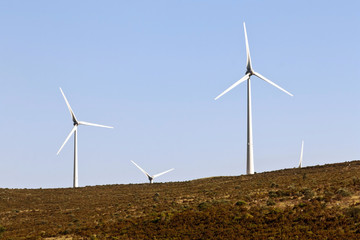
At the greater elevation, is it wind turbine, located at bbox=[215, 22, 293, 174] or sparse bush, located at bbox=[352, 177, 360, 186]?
wind turbine, located at bbox=[215, 22, 293, 174]

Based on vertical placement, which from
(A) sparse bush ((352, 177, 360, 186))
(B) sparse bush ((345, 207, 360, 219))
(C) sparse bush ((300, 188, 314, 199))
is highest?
(A) sparse bush ((352, 177, 360, 186))

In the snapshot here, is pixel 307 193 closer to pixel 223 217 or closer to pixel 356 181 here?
pixel 356 181

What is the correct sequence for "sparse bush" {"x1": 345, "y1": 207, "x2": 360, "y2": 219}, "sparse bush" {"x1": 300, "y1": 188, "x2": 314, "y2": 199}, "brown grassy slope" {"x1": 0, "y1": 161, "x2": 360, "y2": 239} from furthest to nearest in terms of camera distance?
"sparse bush" {"x1": 300, "y1": 188, "x2": 314, "y2": 199}, "sparse bush" {"x1": 345, "y1": 207, "x2": 360, "y2": 219}, "brown grassy slope" {"x1": 0, "y1": 161, "x2": 360, "y2": 239}

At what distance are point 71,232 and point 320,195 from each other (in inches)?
916

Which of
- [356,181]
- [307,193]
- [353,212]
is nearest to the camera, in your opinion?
[353,212]

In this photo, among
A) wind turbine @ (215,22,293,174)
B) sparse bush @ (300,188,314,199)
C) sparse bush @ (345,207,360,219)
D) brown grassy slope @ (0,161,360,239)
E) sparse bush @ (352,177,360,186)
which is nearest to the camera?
brown grassy slope @ (0,161,360,239)

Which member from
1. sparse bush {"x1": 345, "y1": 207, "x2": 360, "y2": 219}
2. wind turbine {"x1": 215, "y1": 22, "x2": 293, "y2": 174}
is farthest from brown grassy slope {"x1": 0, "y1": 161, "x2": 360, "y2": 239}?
wind turbine {"x1": 215, "y1": 22, "x2": 293, "y2": 174}

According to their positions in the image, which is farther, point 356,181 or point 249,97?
point 249,97

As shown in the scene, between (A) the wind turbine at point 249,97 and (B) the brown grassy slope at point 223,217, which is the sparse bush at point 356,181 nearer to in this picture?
(B) the brown grassy slope at point 223,217

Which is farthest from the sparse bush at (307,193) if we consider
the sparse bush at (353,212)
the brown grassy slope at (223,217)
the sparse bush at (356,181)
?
the sparse bush at (353,212)

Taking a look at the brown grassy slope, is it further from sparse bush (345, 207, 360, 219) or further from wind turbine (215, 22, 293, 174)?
wind turbine (215, 22, 293, 174)

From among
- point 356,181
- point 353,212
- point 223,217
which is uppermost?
point 356,181

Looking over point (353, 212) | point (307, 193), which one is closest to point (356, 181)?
point (307, 193)

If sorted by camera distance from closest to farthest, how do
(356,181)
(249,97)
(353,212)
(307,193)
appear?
1. (353,212)
2. (307,193)
3. (356,181)
4. (249,97)
